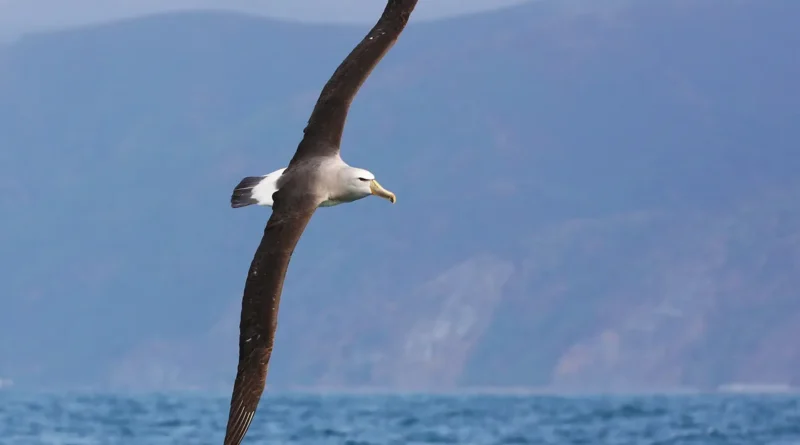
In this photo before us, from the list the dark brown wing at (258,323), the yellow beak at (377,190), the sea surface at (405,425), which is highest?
the sea surface at (405,425)

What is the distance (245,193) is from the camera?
14.6 meters

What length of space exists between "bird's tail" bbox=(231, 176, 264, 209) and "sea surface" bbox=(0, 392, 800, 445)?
54.4 ft

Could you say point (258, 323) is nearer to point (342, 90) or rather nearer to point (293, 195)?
point (293, 195)

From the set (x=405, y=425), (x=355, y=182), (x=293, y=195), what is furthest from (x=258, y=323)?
(x=405, y=425)

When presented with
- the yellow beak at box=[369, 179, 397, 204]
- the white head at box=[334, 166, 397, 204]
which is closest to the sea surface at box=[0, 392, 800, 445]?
the yellow beak at box=[369, 179, 397, 204]

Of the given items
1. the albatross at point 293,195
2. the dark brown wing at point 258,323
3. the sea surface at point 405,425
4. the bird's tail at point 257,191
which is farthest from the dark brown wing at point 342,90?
the sea surface at point 405,425

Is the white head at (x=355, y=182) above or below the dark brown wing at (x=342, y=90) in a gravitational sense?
below

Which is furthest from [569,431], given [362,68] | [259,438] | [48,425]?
[362,68]

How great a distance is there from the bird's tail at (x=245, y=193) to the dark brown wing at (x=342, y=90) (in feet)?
1.34

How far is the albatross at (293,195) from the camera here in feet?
43.1

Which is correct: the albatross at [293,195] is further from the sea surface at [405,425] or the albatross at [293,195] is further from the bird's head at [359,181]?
the sea surface at [405,425]

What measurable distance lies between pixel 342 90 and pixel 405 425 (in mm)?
23322

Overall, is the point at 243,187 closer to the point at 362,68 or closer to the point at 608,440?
the point at 362,68

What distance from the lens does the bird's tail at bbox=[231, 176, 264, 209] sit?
47.4ft
